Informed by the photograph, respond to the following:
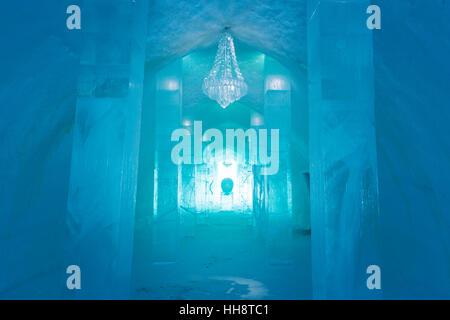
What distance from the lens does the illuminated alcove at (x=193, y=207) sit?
13.4 feet

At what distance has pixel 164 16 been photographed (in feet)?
13.4

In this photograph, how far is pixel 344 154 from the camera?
238 centimetres

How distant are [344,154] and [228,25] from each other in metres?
3.51

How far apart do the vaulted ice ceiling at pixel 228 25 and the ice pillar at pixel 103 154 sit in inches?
63.2

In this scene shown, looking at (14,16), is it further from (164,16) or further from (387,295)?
(387,295)

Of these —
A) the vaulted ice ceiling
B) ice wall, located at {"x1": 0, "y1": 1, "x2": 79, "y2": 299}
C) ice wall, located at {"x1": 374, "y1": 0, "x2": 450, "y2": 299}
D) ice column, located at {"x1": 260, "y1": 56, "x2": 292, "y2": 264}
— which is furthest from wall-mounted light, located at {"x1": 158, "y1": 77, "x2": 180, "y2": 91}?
ice wall, located at {"x1": 374, "y1": 0, "x2": 450, "y2": 299}

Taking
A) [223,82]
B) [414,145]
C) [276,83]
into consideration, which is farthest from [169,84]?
[414,145]

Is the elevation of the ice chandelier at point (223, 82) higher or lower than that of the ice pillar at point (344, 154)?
higher

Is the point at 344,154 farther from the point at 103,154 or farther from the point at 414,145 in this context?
the point at 103,154

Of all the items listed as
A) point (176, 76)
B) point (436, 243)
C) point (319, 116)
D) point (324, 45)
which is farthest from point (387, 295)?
point (176, 76)

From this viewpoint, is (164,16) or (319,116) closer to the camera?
→ (319,116)

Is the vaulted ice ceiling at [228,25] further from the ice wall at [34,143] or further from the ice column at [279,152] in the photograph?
the ice wall at [34,143]

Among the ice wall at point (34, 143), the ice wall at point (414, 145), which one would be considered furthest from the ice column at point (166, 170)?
the ice wall at point (414, 145)

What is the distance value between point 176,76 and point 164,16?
211 centimetres
